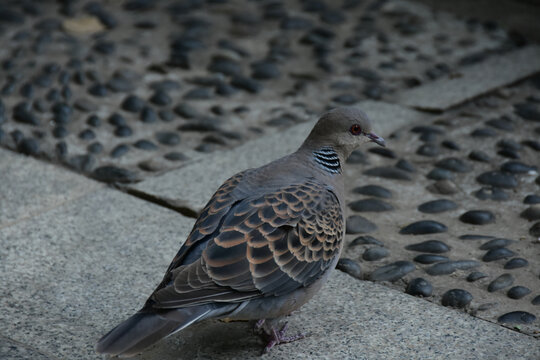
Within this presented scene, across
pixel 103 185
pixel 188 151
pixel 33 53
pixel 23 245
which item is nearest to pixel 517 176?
pixel 188 151

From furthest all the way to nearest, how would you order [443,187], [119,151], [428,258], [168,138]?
[168,138] < [119,151] < [443,187] < [428,258]

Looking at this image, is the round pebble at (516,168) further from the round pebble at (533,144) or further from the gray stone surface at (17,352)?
the gray stone surface at (17,352)

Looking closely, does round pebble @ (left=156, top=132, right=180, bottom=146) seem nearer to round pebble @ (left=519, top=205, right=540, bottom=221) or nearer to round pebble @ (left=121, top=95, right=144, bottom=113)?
round pebble @ (left=121, top=95, right=144, bottom=113)

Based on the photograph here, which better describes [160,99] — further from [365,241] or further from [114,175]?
[365,241]

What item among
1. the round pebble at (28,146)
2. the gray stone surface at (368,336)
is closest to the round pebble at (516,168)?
the gray stone surface at (368,336)

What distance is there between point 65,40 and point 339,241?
454 cm

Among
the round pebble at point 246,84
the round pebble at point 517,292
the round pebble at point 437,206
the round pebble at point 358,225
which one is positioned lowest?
the round pebble at point 246,84

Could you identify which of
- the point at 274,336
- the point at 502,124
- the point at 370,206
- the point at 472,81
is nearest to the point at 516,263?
the point at 370,206

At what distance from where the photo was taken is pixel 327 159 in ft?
12.9

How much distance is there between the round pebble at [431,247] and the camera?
4301mm

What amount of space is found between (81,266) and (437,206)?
218cm

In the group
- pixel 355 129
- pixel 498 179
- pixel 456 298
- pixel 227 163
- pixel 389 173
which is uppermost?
pixel 355 129

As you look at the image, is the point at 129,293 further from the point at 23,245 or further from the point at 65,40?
the point at 65,40

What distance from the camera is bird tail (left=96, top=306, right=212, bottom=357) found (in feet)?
9.41
